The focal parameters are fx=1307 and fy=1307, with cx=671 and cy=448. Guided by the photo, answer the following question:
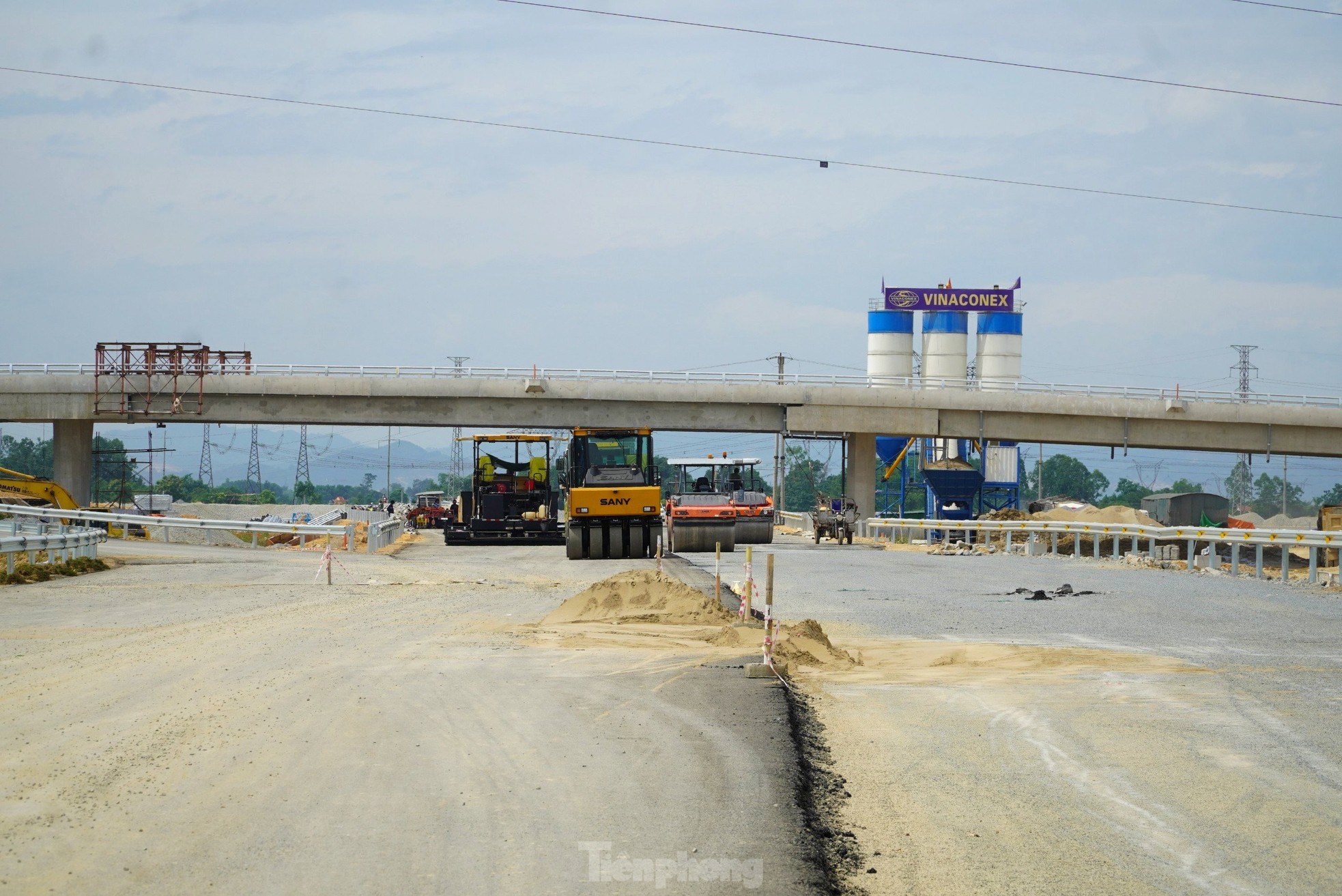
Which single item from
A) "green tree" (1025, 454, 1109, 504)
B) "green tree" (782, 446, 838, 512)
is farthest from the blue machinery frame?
"green tree" (1025, 454, 1109, 504)

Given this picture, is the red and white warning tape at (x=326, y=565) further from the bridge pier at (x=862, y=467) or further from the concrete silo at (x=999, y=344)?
the concrete silo at (x=999, y=344)

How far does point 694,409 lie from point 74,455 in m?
30.5

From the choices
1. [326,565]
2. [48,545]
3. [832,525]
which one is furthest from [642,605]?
[832,525]

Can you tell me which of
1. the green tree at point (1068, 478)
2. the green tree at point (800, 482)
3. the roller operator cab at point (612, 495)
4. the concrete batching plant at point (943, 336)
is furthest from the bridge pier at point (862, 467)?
the green tree at point (1068, 478)

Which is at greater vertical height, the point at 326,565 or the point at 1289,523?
the point at 1289,523

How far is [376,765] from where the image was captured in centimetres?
863

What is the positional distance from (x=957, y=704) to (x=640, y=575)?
8869 millimetres

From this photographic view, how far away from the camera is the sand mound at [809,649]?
1389 cm

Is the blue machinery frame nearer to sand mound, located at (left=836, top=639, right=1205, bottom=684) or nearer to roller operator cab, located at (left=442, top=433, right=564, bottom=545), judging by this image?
roller operator cab, located at (left=442, top=433, right=564, bottom=545)

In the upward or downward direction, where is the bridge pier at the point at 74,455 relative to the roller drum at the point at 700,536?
upward

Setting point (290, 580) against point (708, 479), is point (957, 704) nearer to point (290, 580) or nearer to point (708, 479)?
point (290, 580)

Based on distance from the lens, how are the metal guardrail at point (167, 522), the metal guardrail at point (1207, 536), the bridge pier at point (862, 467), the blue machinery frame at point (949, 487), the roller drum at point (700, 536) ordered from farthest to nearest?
the blue machinery frame at point (949, 487) → the bridge pier at point (862, 467) → the roller drum at point (700, 536) → the metal guardrail at point (167, 522) → the metal guardrail at point (1207, 536)

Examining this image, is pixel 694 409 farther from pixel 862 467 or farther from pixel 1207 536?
pixel 1207 536

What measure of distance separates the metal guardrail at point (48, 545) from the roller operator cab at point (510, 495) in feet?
49.6
